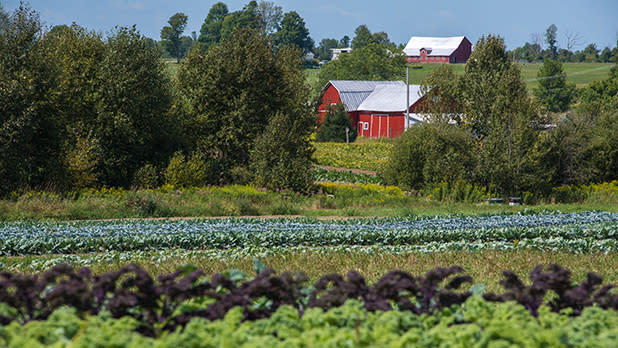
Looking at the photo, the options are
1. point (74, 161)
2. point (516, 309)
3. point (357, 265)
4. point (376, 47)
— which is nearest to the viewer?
point (516, 309)

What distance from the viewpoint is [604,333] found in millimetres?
4297

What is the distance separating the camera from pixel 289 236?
14.6 m

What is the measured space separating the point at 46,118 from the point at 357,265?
1831cm

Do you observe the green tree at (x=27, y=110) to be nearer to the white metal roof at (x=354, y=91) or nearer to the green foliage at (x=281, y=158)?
the green foliage at (x=281, y=158)

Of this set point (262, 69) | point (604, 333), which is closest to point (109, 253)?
point (604, 333)

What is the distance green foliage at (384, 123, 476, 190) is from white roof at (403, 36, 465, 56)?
450 ft

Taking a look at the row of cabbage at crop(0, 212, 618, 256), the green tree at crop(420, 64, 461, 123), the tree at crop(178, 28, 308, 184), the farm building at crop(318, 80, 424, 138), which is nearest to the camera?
the row of cabbage at crop(0, 212, 618, 256)

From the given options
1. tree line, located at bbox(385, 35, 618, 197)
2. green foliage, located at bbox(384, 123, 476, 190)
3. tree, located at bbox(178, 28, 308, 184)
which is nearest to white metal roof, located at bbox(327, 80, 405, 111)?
tree line, located at bbox(385, 35, 618, 197)

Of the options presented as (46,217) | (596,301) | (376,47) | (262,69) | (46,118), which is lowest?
(46,217)

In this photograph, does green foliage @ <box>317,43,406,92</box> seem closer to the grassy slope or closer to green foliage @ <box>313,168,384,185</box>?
green foliage @ <box>313,168,384,185</box>

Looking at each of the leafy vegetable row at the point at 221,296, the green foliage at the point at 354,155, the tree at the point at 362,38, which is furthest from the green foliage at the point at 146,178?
the tree at the point at 362,38

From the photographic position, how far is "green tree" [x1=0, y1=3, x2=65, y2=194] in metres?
23.2

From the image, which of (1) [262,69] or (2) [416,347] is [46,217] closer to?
(1) [262,69]

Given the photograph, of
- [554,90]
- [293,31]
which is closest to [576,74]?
[554,90]
